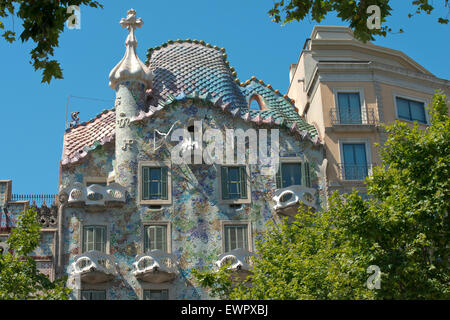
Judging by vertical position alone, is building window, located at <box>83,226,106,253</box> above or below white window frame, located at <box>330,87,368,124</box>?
below

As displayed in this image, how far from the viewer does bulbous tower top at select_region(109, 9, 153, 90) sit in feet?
114

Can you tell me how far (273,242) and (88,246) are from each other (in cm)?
754

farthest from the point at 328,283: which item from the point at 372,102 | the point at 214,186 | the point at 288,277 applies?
the point at 372,102

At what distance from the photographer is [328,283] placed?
25.6 metres

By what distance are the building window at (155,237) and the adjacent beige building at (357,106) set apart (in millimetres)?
6876

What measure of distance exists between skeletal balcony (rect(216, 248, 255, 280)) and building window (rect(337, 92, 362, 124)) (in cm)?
736

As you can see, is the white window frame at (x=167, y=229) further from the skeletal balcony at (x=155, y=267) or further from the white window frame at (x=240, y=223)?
the white window frame at (x=240, y=223)

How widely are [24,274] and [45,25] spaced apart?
13.0 meters

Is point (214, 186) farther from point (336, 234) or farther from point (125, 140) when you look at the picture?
point (336, 234)

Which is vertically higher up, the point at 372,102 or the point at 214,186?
the point at 372,102

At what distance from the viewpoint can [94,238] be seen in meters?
32.0

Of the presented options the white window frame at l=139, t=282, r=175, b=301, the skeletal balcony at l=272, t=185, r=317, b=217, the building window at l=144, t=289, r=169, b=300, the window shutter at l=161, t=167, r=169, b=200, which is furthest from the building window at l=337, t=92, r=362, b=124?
the building window at l=144, t=289, r=169, b=300
